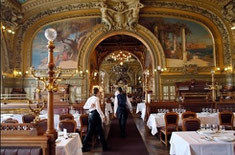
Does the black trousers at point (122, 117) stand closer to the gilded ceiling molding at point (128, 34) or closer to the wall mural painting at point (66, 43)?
the gilded ceiling molding at point (128, 34)

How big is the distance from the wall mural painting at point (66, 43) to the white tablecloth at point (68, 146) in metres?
11.3

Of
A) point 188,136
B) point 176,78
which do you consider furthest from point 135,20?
point 188,136

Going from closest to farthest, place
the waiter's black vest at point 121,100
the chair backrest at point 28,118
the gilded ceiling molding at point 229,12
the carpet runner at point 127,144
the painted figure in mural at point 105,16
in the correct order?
the carpet runner at point 127,144 → the chair backrest at point 28,118 → the waiter's black vest at point 121,100 → the gilded ceiling molding at point 229,12 → the painted figure in mural at point 105,16

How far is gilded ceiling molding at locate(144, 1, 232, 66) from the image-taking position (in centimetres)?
1452

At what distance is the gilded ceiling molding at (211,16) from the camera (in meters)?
14.5

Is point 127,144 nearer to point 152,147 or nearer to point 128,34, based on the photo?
point 152,147

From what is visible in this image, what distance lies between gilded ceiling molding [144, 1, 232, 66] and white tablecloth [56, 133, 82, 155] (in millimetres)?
12539

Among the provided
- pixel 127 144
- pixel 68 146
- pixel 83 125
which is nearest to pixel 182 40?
pixel 127 144

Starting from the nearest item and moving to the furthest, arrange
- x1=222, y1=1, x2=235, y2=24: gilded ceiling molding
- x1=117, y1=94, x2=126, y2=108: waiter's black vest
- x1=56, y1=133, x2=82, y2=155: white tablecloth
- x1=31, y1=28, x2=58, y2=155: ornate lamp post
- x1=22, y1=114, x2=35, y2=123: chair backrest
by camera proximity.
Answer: x1=31, y1=28, x2=58, y2=155: ornate lamp post < x1=56, y1=133, x2=82, y2=155: white tablecloth < x1=22, y1=114, x2=35, y2=123: chair backrest < x1=117, y1=94, x2=126, y2=108: waiter's black vest < x1=222, y1=1, x2=235, y2=24: gilded ceiling molding

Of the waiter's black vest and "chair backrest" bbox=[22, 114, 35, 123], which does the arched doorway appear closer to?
the waiter's black vest

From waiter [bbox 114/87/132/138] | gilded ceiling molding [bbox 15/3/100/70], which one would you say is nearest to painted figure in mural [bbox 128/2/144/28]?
gilded ceiling molding [bbox 15/3/100/70]

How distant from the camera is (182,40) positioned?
49.0ft

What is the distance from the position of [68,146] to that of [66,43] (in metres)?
12.4

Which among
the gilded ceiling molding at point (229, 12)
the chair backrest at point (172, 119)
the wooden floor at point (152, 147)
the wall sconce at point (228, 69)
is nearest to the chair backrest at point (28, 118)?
the wooden floor at point (152, 147)
